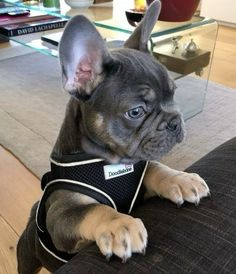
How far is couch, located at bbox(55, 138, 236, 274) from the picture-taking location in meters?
0.56

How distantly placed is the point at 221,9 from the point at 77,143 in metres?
4.03

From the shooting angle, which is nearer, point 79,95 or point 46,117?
point 79,95

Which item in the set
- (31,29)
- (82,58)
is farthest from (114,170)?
(31,29)

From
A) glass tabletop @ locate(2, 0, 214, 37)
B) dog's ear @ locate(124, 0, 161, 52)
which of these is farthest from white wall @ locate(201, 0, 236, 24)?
dog's ear @ locate(124, 0, 161, 52)

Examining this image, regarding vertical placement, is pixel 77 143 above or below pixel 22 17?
above

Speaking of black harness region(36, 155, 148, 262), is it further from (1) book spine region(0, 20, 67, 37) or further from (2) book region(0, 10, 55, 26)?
(2) book region(0, 10, 55, 26)

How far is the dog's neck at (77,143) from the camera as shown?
0.87 metres

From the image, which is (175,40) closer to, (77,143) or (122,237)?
(77,143)

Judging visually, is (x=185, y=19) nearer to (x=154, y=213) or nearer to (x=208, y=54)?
(x=208, y=54)

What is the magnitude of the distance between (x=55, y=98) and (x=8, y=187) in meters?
1.00

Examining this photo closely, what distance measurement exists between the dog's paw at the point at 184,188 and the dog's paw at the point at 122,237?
11cm

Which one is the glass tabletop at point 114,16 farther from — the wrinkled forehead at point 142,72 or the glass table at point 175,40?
the wrinkled forehead at point 142,72

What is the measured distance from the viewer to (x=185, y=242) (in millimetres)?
593

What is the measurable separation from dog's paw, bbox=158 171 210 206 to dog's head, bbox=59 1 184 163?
10cm
